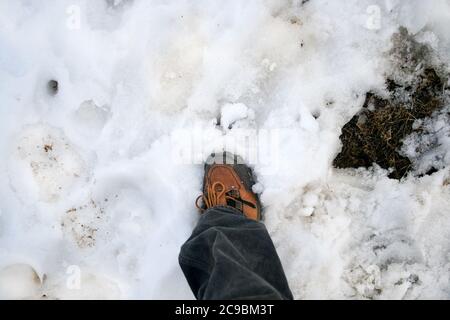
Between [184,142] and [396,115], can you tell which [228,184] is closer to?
[184,142]

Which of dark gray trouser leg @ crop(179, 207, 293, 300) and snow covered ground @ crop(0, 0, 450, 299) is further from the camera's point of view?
snow covered ground @ crop(0, 0, 450, 299)

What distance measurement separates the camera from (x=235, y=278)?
1610mm

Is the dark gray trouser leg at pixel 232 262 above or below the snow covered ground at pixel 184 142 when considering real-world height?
below

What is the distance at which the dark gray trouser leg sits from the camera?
1589mm

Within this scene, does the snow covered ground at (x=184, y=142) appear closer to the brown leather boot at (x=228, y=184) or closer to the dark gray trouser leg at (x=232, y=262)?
the brown leather boot at (x=228, y=184)

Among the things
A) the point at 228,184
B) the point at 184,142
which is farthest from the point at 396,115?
the point at 184,142

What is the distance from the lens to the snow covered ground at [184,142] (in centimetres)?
223

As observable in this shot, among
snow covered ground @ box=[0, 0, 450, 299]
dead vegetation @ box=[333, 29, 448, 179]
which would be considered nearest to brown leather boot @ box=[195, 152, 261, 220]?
snow covered ground @ box=[0, 0, 450, 299]

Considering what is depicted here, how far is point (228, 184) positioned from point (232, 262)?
2.24 ft

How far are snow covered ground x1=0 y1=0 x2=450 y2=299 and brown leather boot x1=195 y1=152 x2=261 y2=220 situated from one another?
61 millimetres

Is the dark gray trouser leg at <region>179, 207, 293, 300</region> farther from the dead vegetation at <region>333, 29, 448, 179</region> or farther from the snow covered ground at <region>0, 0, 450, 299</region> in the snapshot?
the dead vegetation at <region>333, 29, 448, 179</region>

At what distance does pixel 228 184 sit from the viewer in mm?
2299

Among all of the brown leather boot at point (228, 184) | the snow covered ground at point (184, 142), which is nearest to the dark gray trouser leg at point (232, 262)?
the brown leather boot at point (228, 184)

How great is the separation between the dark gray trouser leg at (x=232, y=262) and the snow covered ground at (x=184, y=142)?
371mm
